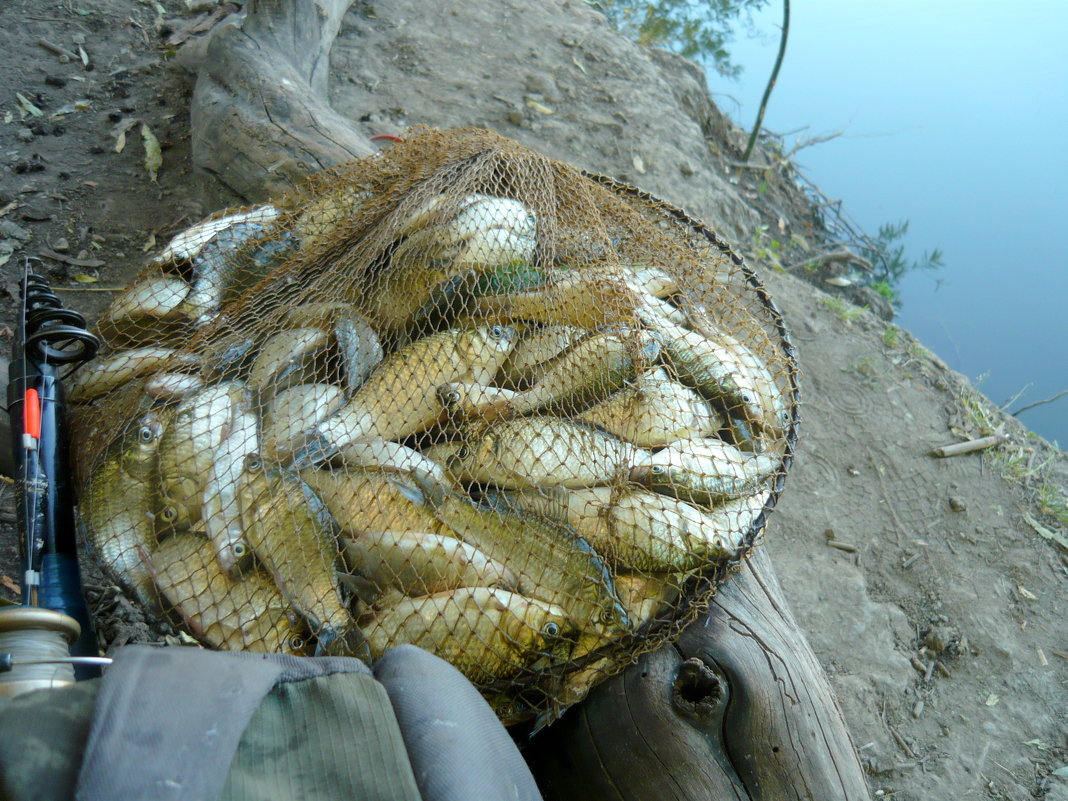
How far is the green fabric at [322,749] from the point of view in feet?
3.07

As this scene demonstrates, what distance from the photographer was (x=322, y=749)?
A: 3.25 feet

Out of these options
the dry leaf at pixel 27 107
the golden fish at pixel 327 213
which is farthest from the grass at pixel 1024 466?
the dry leaf at pixel 27 107

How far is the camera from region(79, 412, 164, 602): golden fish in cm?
170

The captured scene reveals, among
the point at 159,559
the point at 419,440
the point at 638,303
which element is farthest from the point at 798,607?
the point at 159,559

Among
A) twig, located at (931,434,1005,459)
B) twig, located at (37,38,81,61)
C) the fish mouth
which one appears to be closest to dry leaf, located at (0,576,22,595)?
the fish mouth

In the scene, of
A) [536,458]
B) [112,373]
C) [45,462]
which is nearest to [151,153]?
[112,373]

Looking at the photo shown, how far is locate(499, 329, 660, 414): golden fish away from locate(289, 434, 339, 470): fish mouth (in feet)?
1.61

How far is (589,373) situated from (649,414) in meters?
0.20

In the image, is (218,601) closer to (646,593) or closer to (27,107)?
(646,593)

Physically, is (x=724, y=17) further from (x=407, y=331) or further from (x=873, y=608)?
(x=407, y=331)

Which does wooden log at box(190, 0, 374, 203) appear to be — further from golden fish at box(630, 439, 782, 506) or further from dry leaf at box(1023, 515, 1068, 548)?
dry leaf at box(1023, 515, 1068, 548)

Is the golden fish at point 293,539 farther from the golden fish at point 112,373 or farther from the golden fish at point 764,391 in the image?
the golden fish at point 764,391

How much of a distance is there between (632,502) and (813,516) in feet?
7.63

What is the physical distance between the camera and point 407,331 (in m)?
2.14
